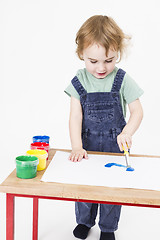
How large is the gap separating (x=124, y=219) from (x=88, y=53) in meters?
1.20

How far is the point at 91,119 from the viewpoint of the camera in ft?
6.18

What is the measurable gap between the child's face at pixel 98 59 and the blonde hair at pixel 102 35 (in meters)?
0.02

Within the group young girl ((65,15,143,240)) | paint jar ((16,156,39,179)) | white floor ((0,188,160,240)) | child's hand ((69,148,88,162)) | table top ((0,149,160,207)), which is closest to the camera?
table top ((0,149,160,207))

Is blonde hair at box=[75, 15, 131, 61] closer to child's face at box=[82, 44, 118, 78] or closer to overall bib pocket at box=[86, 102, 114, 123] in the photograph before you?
child's face at box=[82, 44, 118, 78]

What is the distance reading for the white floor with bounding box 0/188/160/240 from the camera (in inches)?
82.7

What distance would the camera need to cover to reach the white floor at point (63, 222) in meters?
2.10

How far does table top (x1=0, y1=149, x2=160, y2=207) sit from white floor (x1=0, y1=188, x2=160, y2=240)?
871 mm

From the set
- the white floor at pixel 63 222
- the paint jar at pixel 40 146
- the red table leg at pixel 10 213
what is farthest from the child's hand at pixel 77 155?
the white floor at pixel 63 222

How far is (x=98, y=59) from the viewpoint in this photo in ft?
5.45

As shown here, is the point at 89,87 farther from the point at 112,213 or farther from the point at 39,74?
the point at 39,74

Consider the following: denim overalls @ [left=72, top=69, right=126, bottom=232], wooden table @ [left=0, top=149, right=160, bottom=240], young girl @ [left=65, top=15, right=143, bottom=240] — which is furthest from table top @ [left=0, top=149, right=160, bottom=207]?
denim overalls @ [left=72, top=69, right=126, bottom=232]

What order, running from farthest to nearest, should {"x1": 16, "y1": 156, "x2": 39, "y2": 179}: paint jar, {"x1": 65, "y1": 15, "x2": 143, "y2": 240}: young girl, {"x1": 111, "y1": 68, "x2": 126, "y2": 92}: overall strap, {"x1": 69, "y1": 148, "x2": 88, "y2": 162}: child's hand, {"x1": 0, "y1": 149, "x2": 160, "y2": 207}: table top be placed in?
{"x1": 111, "y1": 68, "x2": 126, "y2": 92}: overall strap < {"x1": 65, "y1": 15, "x2": 143, "y2": 240}: young girl < {"x1": 69, "y1": 148, "x2": 88, "y2": 162}: child's hand < {"x1": 16, "y1": 156, "x2": 39, "y2": 179}: paint jar < {"x1": 0, "y1": 149, "x2": 160, "y2": 207}: table top

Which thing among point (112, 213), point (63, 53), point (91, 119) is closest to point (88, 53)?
point (91, 119)

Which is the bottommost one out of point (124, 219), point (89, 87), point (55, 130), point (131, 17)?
point (124, 219)
